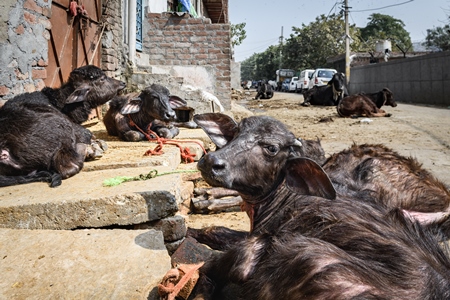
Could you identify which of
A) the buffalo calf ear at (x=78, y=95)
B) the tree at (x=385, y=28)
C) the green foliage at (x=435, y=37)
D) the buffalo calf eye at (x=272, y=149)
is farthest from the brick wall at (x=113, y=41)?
the tree at (x=385, y=28)

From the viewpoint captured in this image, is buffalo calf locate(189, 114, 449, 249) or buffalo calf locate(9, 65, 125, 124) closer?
buffalo calf locate(189, 114, 449, 249)

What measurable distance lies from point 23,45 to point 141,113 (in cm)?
171

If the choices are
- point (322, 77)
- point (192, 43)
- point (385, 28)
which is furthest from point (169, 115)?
point (385, 28)

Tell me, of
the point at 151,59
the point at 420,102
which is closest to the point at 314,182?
the point at 151,59

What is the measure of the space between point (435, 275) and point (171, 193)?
1.79 m

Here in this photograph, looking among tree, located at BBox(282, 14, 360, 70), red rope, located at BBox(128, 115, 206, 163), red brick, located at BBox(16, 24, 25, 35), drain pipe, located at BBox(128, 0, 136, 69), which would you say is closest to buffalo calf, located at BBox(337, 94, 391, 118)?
drain pipe, located at BBox(128, 0, 136, 69)

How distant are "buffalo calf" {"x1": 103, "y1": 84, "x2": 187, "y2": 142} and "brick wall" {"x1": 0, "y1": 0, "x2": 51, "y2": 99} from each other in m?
1.09

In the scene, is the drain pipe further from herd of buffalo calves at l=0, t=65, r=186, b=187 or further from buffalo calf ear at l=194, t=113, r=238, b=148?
buffalo calf ear at l=194, t=113, r=238, b=148

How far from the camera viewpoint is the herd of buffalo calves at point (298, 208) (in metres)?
1.61

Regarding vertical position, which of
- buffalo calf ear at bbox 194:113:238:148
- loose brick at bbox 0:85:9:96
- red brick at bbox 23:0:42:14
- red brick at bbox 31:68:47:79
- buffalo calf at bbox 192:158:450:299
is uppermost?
red brick at bbox 23:0:42:14

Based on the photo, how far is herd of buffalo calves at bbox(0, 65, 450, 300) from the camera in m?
1.61

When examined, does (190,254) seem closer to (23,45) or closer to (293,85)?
(23,45)

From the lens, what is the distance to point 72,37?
698 cm

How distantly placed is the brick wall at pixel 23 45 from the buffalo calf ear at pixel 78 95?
0.57 m
